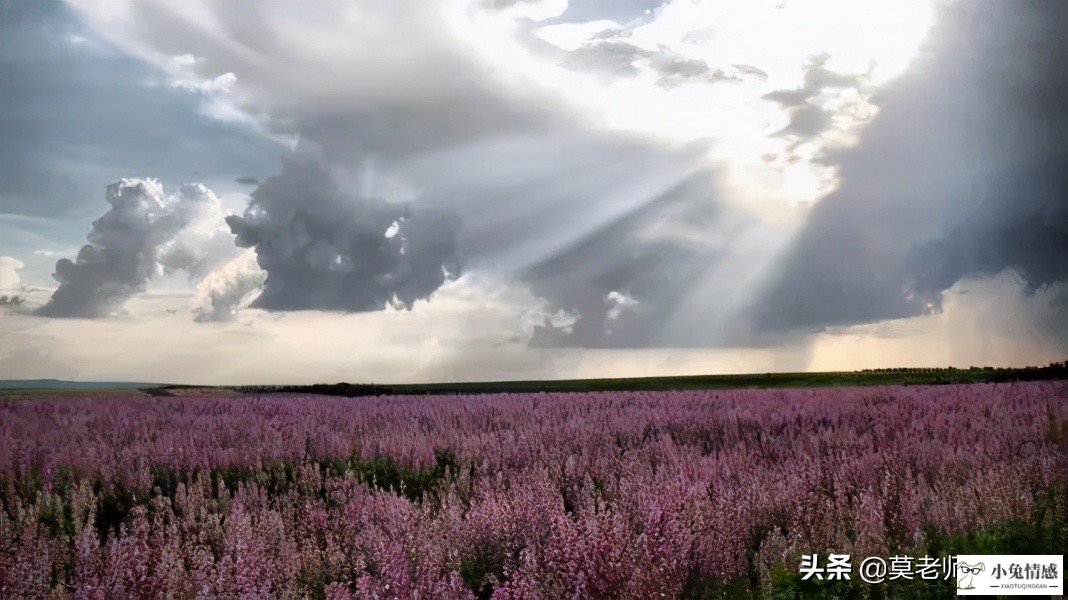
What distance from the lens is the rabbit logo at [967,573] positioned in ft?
10.9

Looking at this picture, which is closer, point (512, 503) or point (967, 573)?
point (967, 573)

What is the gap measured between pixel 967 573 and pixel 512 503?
7.24 feet

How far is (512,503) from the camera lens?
4.36 metres

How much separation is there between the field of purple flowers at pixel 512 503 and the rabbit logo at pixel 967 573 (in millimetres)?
128

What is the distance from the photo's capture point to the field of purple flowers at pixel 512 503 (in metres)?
3.32

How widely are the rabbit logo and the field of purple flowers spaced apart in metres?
0.13

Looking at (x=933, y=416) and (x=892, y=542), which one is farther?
(x=933, y=416)

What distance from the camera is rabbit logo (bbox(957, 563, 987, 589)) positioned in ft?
10.9

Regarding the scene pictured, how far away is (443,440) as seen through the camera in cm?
789

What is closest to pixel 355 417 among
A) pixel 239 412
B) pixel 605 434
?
pixel 239 412

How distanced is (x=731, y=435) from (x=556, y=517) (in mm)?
5259

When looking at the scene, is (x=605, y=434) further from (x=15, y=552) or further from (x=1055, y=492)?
(x=15, y=552)

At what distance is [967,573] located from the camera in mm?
3381

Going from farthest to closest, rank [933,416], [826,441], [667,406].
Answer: [667,406] → [933,416] → [826,441]
